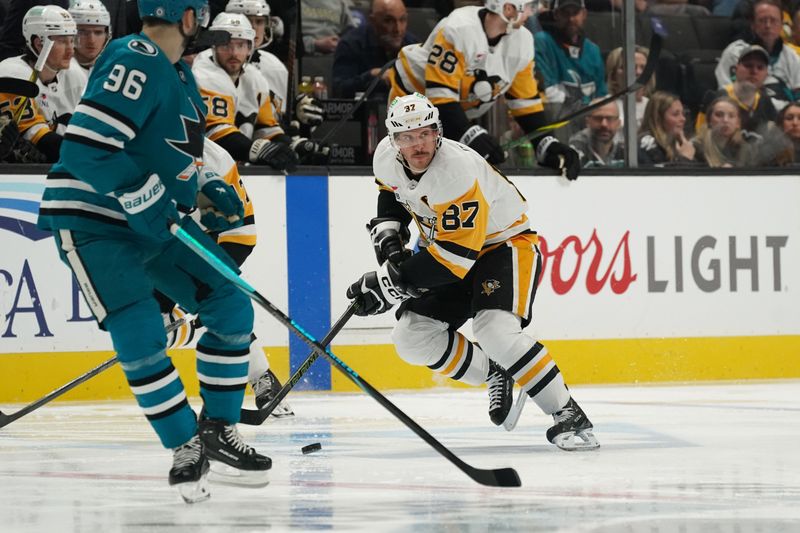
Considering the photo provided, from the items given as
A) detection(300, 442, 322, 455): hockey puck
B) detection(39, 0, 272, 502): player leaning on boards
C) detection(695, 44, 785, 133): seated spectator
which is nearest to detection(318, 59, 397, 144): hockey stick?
detection(695, 44, 785, 133): seated spectator

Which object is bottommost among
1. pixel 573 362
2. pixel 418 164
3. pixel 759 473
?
pixel 573 362

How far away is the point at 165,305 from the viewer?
4.55 metres

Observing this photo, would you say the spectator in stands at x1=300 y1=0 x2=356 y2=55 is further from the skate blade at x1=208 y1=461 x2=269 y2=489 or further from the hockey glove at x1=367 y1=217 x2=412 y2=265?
the skate blade at x1=208 y1=461 x2=269 y2=489

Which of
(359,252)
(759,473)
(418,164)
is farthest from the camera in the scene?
(359,252)

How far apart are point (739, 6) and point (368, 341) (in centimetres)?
255

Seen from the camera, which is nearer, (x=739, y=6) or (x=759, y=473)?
(x=759, y=473)

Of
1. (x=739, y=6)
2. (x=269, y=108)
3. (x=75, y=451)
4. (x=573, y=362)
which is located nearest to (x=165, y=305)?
(x=75, y=451)

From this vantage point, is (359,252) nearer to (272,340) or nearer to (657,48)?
(272,340)

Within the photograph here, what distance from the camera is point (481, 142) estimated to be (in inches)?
225

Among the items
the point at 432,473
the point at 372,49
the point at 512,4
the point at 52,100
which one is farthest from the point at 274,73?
the point at 432,473

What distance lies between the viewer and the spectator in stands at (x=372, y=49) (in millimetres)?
6086

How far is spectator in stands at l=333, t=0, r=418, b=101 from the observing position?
609 cm

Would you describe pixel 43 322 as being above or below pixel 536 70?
below

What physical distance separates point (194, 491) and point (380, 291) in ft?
3.52
